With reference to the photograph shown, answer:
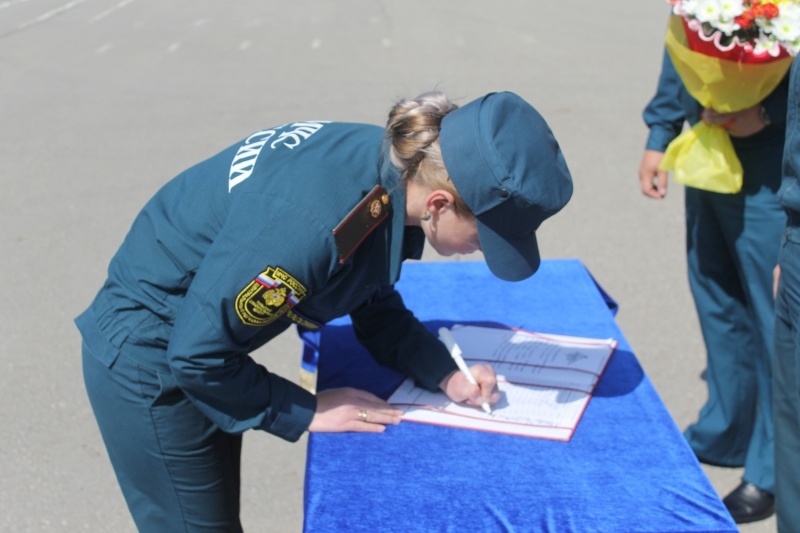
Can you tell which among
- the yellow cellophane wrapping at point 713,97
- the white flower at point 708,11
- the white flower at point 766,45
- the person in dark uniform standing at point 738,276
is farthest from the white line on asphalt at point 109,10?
the white flower at point 766,45

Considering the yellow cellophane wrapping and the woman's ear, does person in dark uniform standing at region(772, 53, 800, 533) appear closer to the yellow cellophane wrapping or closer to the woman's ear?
the yellow cellophane wrapping

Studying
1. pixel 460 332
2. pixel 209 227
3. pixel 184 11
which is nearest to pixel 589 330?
pixel 460 332

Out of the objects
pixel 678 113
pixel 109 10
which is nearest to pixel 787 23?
pixel 678 113

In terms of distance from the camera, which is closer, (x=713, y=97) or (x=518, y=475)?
(x=518, y=475)

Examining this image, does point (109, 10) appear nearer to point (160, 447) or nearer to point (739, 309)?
point (739, 309)

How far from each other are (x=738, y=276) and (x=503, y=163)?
5.22ft

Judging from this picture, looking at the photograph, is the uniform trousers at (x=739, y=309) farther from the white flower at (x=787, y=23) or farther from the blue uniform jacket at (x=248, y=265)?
the blue uniform jacket at (x=248, y=265)

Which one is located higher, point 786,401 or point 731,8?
point 731,8

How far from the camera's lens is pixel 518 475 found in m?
1.69

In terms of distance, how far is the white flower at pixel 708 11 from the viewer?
224cm

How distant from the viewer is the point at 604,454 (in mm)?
1752

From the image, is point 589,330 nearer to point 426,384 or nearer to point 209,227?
point 426,384

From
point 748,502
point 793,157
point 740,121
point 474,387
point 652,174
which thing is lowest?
point 748,502

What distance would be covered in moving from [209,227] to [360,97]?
17.7 ft
